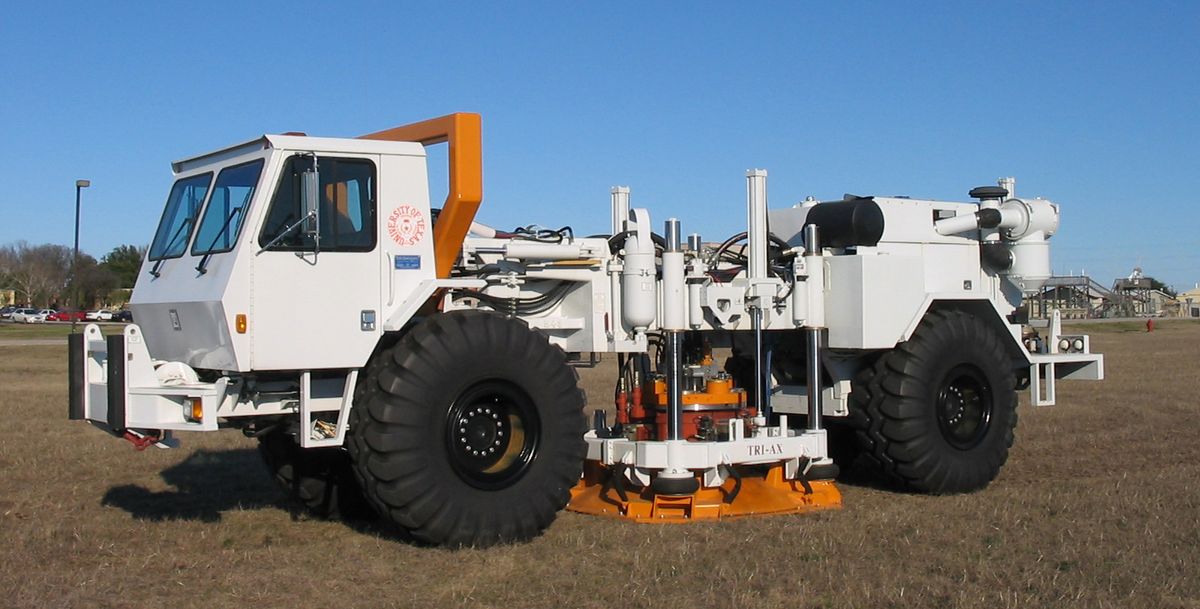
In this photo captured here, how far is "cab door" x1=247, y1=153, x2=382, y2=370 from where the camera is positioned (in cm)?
811

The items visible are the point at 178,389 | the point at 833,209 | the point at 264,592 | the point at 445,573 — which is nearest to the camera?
the point at 264,592

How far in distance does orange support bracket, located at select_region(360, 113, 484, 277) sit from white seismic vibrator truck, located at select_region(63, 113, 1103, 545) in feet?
0.07

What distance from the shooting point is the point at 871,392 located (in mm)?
10695

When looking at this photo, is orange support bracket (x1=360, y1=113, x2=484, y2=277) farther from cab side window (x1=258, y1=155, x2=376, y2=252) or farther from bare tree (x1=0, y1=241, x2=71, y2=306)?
bare tree (x1=0, y1=241, x2=71, y2=306)

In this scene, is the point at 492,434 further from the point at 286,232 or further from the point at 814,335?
the point at 814,335

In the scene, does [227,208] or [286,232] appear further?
[227,208]

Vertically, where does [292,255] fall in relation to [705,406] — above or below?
above

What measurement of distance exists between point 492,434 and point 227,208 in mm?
2323

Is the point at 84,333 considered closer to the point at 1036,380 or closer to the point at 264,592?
the point at 264,592

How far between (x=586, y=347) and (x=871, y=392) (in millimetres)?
2566

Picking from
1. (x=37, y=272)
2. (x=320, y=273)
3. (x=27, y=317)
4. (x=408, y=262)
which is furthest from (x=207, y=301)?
(x=37, y=272)

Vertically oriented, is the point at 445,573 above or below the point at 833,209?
below

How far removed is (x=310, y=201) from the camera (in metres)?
8.04

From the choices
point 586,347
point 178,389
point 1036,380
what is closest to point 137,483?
point 178,389
